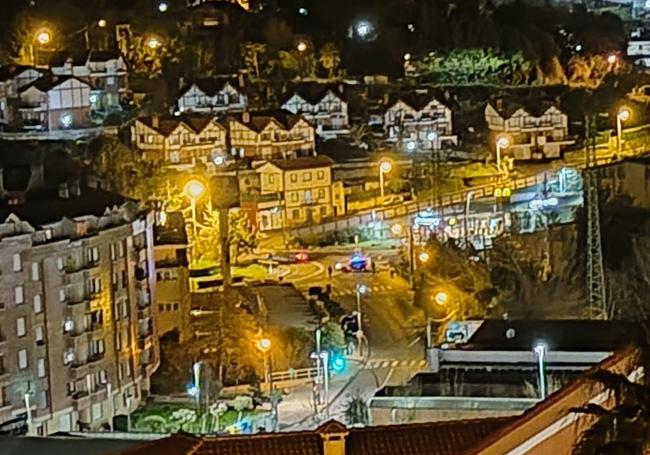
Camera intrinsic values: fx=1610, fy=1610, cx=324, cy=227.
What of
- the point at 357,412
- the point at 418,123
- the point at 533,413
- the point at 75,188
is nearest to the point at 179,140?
the point at 418,123

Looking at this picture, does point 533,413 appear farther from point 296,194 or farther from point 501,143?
point 501,143

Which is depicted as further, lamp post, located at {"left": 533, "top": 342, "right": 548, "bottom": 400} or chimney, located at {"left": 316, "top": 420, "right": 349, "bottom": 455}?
lamp post, located at {"left": 533, "top": 342, "right": 548, "bottom": 400}

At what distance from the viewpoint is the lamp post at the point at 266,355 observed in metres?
6.11

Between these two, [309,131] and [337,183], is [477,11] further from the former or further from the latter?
[337,183]

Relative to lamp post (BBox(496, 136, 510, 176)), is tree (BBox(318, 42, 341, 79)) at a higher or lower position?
higher

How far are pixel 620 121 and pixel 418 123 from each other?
1.30 metres

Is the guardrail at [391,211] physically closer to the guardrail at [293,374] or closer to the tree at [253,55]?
the tree at [253,55]

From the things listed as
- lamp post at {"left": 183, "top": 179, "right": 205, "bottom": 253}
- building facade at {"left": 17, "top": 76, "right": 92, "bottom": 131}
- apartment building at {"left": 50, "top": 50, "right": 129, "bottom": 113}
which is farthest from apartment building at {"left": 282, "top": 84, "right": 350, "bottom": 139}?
lamp post at {"left": 183, "top": 179, "right": 205, "bottom": 253}

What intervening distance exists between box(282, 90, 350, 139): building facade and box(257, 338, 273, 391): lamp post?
13.4 feet

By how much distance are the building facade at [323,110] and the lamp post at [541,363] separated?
5.92 metres

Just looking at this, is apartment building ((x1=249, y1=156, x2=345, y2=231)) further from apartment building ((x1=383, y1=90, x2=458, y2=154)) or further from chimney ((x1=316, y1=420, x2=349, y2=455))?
chimney ((x1=316, y1=420, x2=349, y2=455))

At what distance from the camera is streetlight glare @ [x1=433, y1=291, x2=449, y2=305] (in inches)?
280

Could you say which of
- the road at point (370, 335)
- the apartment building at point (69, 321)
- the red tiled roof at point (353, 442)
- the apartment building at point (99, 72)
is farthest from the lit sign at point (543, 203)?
the red tiled roof at point (353, 442)

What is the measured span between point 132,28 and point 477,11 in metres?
2.72
